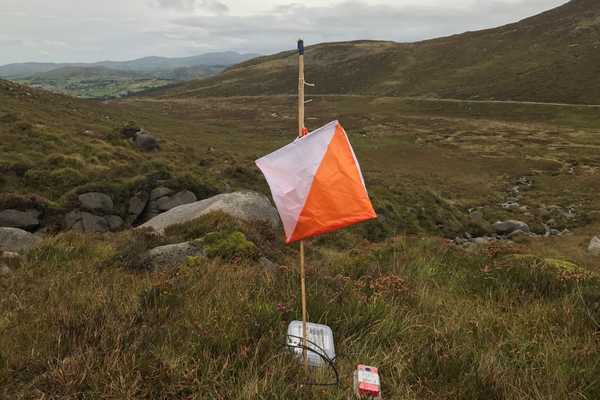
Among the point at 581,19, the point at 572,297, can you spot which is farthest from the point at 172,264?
the point at 581,19

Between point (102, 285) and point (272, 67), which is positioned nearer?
point (102, 285)

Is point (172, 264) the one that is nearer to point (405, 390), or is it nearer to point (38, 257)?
point (38, 257)

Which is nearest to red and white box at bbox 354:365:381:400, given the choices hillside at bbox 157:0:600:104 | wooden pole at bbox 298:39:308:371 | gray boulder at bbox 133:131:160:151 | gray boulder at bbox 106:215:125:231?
wooden pole at bbox 298:39:308:371

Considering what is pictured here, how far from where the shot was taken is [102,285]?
5344mm

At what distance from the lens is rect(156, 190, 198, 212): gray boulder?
51.0 feet

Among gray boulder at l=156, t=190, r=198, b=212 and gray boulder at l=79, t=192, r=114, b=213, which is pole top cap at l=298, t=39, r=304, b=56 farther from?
gray boulder at l=156, t=190, r=198, b=212

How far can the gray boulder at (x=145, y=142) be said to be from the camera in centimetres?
2781

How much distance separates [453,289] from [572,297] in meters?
1.50

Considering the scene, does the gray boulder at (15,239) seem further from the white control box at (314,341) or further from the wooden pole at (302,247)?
the wooden pole at (302,247)

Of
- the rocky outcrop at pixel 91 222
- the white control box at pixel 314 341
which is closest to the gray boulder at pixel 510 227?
the rocky outcrop at pixel 91 222

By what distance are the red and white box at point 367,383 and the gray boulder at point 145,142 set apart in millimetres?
27323

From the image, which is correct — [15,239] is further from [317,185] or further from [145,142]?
[145,142]

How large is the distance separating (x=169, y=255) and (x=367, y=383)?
5.38 meters

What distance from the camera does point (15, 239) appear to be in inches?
371
